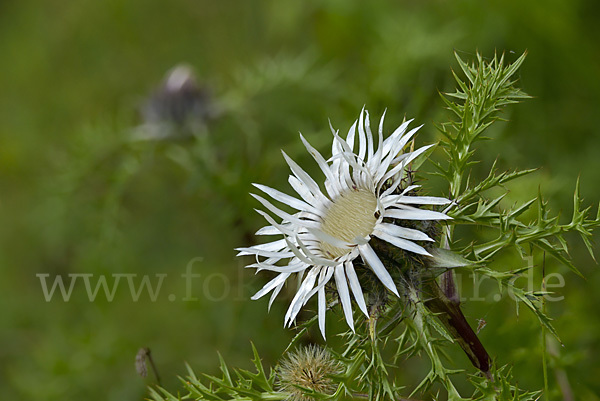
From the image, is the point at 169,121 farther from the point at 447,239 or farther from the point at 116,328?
the point at 447,239

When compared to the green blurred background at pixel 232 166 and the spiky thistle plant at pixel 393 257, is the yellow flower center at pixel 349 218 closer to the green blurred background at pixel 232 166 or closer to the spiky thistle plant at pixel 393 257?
the spiky thistle plant at pixel 393 257

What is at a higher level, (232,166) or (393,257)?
(232,166)

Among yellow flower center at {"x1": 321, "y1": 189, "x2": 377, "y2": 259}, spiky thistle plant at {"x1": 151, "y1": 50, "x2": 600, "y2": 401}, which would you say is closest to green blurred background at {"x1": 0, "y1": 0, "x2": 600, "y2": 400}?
spiky thistle plant at {"x1": 151, "y1": 50, "x2": 600, "y2": 401}

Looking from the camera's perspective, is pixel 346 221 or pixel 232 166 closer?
pixel 346 221

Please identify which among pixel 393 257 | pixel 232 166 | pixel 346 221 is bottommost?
pixel 393 257

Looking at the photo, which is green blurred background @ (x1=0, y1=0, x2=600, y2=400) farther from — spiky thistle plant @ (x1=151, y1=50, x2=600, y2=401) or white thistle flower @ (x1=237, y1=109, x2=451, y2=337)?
white thistle flower @ (x1=237, y1=109, x2=451, y2=337)

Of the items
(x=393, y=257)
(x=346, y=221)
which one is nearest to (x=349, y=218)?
(x=346, y=221)

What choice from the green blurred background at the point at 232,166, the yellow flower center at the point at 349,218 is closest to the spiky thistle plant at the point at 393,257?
the yellow flower center at the point at 349,218

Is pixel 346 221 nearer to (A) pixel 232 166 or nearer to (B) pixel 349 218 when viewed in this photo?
(B) pixel 349 218
